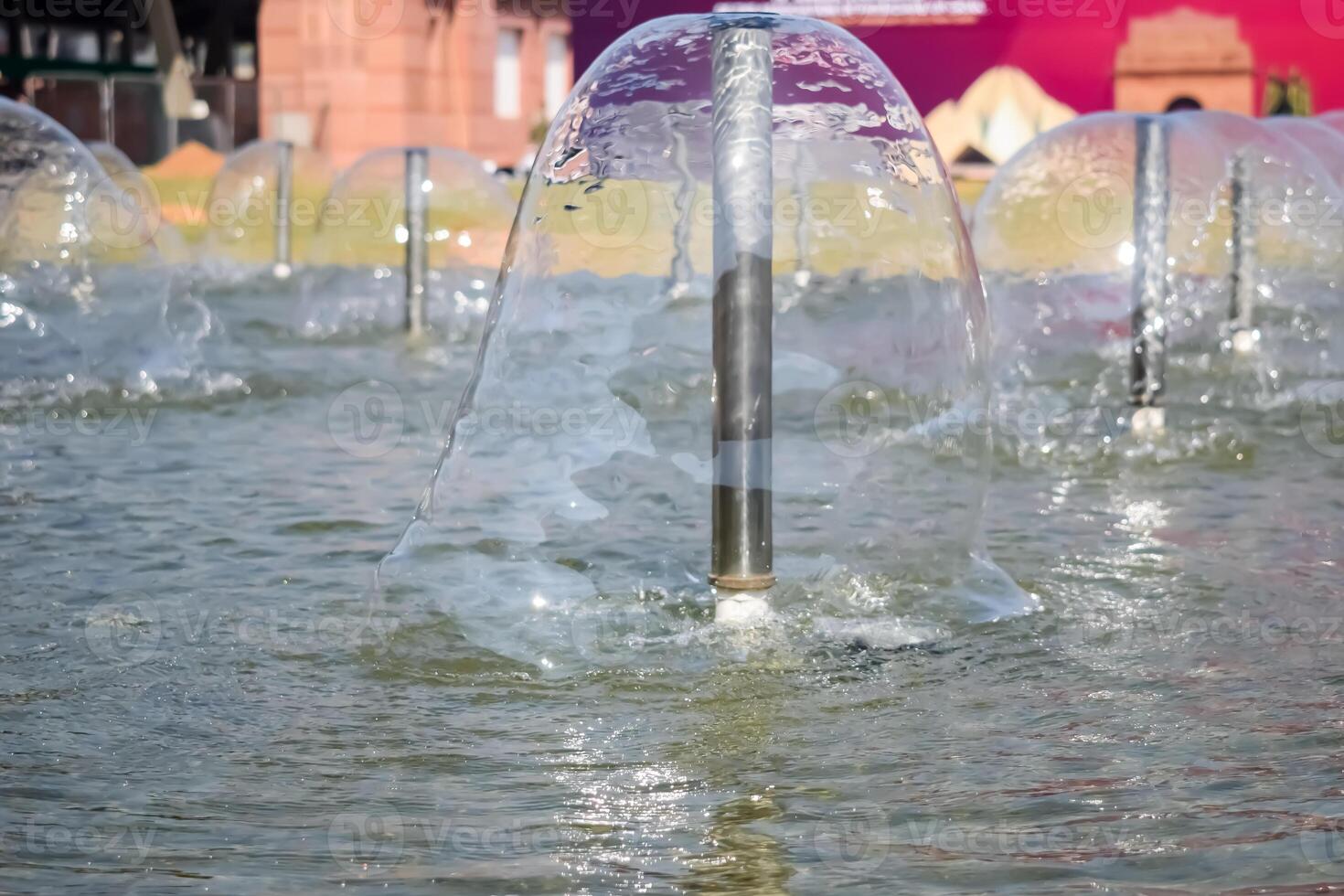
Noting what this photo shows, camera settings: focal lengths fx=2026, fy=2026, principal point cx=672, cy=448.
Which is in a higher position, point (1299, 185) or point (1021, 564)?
point (1299, 185)

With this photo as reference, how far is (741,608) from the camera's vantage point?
177 inches

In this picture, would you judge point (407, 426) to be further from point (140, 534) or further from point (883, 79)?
point (883, 79)

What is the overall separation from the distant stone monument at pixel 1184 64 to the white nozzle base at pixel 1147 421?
52.8ft

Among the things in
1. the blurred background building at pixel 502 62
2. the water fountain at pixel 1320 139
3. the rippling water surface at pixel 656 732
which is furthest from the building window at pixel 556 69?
the rippling water surface at pixel 656 732

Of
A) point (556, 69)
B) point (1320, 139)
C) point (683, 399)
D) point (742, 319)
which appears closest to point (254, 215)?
point (1320, 139)

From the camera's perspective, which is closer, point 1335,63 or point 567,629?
point 567,629

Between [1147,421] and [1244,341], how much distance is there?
7.81 feet

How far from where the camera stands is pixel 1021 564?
219 inches

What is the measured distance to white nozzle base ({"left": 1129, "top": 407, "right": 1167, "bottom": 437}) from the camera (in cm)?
825

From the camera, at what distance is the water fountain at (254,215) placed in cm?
1644

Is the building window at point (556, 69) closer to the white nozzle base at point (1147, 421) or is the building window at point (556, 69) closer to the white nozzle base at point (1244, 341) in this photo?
Result: the white nozzle base at point (1244, 341)

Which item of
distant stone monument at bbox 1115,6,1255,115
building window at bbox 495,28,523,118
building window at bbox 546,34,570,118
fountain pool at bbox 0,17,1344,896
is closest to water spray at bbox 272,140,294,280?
fountain pool at bbox 0,17,1344,896

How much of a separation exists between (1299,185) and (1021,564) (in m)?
5.22

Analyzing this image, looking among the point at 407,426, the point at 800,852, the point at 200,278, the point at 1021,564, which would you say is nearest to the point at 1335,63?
the point at 200,278
